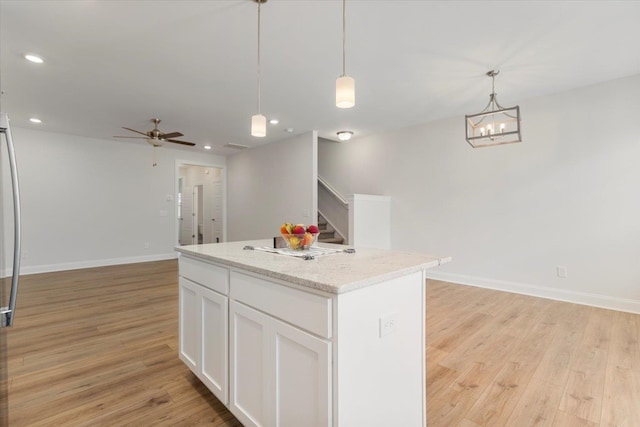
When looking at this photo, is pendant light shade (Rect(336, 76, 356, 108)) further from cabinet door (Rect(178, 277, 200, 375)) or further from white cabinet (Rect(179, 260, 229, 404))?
cabinet door (Rect(178, 277, 200, 375))

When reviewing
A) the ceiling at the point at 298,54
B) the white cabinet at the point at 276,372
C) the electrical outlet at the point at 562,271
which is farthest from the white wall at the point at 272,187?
the white cabinet at the point at 276,372

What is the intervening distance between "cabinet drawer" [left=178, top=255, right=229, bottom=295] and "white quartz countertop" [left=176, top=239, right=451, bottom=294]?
0.16ft

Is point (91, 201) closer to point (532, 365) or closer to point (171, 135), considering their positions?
point (171, 135)

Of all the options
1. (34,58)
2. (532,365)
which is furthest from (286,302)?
(34,58)

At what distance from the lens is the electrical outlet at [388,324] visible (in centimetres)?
124

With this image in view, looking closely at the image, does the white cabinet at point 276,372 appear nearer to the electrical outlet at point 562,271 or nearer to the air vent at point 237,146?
the electrical outlet at point 562,271

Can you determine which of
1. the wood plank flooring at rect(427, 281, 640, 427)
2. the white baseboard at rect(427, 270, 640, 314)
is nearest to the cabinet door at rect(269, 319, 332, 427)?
the wood plank flooring at rect(427, 281, 640, 427)

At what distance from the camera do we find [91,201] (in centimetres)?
587

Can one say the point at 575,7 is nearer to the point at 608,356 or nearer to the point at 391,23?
the point at 391,23

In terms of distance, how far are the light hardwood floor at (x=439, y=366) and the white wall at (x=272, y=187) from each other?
275cm

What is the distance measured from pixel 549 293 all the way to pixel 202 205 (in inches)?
319

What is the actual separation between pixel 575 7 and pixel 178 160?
7001 mm

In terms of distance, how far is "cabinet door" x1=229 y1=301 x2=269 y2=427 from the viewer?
1368 millimetres

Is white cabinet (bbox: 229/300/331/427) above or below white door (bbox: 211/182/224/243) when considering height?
below
